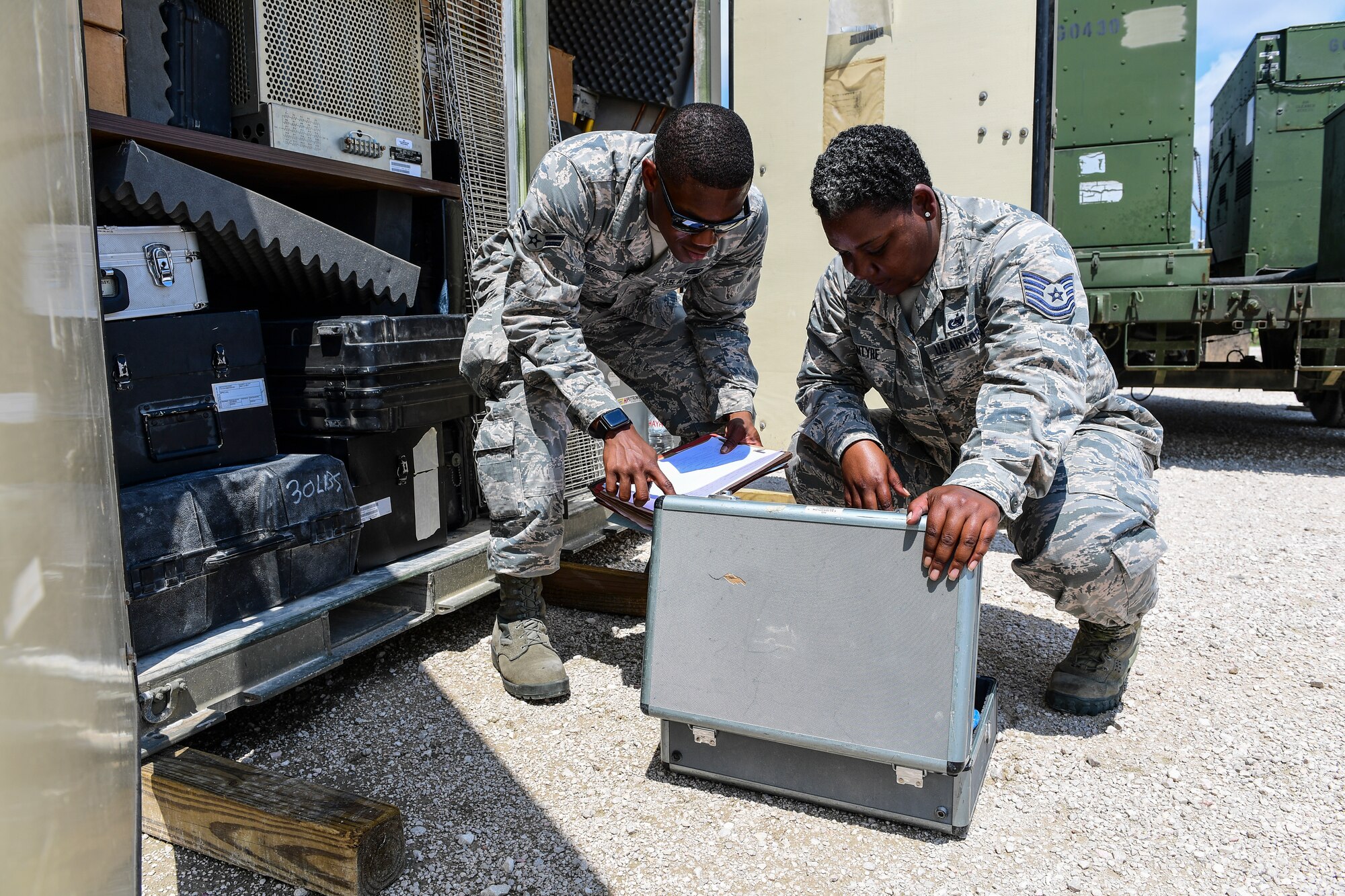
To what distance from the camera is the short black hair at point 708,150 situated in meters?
1.93

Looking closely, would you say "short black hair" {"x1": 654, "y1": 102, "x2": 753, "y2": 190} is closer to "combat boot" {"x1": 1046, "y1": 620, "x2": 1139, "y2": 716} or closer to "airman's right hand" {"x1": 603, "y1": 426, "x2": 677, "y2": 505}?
"airman's right hand" {"x1": 603, "y1": 426, "x2": 677, "y2": 505}

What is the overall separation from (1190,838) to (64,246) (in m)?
1.83

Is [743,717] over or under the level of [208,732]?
over

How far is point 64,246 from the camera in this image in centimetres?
62

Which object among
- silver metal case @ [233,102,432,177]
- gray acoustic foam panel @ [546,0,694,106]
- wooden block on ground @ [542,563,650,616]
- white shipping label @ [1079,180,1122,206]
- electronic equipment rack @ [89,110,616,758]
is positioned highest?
gray acoustic foam panel @ [546,0,694,106]

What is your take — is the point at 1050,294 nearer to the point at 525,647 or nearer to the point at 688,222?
the point at 688,222

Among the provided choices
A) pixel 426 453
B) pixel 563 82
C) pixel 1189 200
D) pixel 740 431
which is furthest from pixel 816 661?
pixel 1189 200

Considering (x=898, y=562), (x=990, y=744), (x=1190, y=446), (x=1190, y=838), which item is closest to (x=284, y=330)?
(x=898, y=562)

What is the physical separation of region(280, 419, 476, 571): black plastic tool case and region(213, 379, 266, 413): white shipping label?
0.67 ft

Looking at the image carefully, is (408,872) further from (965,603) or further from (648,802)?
(965,603)

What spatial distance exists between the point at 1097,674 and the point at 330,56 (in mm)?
2505

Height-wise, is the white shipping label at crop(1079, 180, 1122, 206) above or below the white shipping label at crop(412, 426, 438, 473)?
above

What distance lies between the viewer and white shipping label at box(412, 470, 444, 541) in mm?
2428

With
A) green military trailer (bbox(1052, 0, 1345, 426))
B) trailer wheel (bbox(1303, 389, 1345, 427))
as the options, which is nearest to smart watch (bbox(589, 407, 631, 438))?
green military trailer (bbox(1052, 0, 1345, 426))
